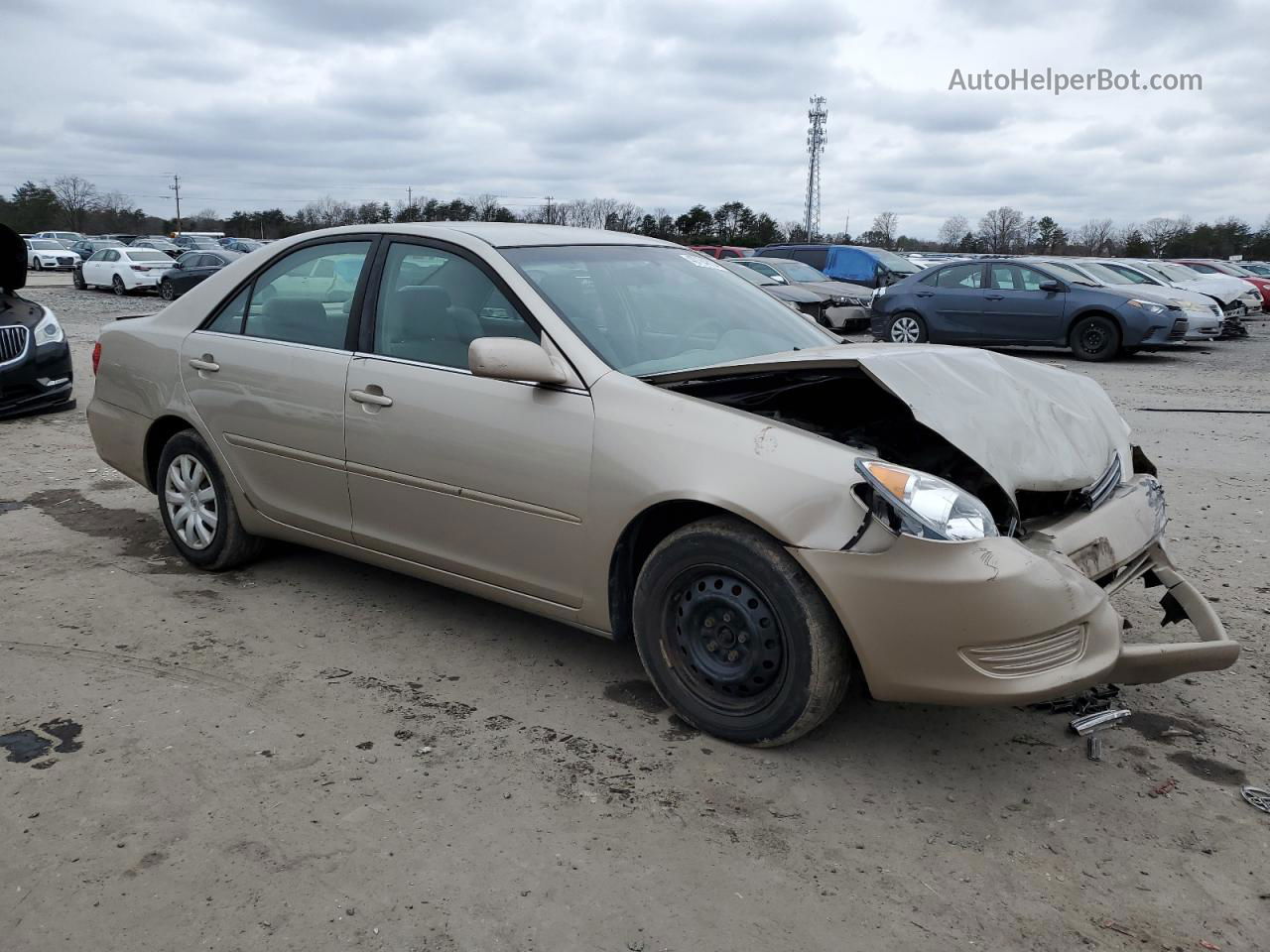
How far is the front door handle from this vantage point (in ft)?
13.3

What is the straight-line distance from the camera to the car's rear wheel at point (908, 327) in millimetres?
16484

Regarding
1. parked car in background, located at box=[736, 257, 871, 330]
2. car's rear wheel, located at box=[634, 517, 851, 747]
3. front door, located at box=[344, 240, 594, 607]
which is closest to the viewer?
car's rear wheel, located at box=[634, 517, 851, 747]

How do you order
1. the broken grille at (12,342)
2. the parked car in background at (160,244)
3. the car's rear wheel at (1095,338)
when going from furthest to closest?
the parked car in background at (160,244) → the car's rear wheel at (1095,338) → the broken grille at (12,342)

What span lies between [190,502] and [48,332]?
572cm

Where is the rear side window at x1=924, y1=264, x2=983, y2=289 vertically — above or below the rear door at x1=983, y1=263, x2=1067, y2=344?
above

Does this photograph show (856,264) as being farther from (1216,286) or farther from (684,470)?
(684,470)

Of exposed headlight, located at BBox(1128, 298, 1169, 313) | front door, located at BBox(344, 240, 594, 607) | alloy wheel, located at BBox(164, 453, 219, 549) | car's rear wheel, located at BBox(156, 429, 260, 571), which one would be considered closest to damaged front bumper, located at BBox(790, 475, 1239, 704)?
front door, located at BBox(344, 240, 594, 607)

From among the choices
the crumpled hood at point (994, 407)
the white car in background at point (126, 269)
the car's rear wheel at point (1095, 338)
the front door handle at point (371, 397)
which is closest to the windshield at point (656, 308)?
the crumpled hood at point (994, 407)

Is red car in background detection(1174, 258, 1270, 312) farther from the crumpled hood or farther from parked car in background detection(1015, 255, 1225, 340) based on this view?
the crumpled hood

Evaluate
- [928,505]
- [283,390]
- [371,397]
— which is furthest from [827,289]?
[928,505]

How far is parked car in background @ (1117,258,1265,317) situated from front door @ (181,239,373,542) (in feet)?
66.0

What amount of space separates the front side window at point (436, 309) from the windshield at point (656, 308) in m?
0.16

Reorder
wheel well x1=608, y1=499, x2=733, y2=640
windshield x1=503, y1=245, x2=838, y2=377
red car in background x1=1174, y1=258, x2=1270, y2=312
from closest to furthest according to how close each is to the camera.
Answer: wheel well x1=608, y1=499, x2=733, y2=640
windshield x1=503, y1=245, x2=838, y2=377
red car in background x1=1174, y1=258, x2=1270, y2=312

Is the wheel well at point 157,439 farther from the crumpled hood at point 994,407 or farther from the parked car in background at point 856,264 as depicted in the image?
the parked car in background at point 856,264
